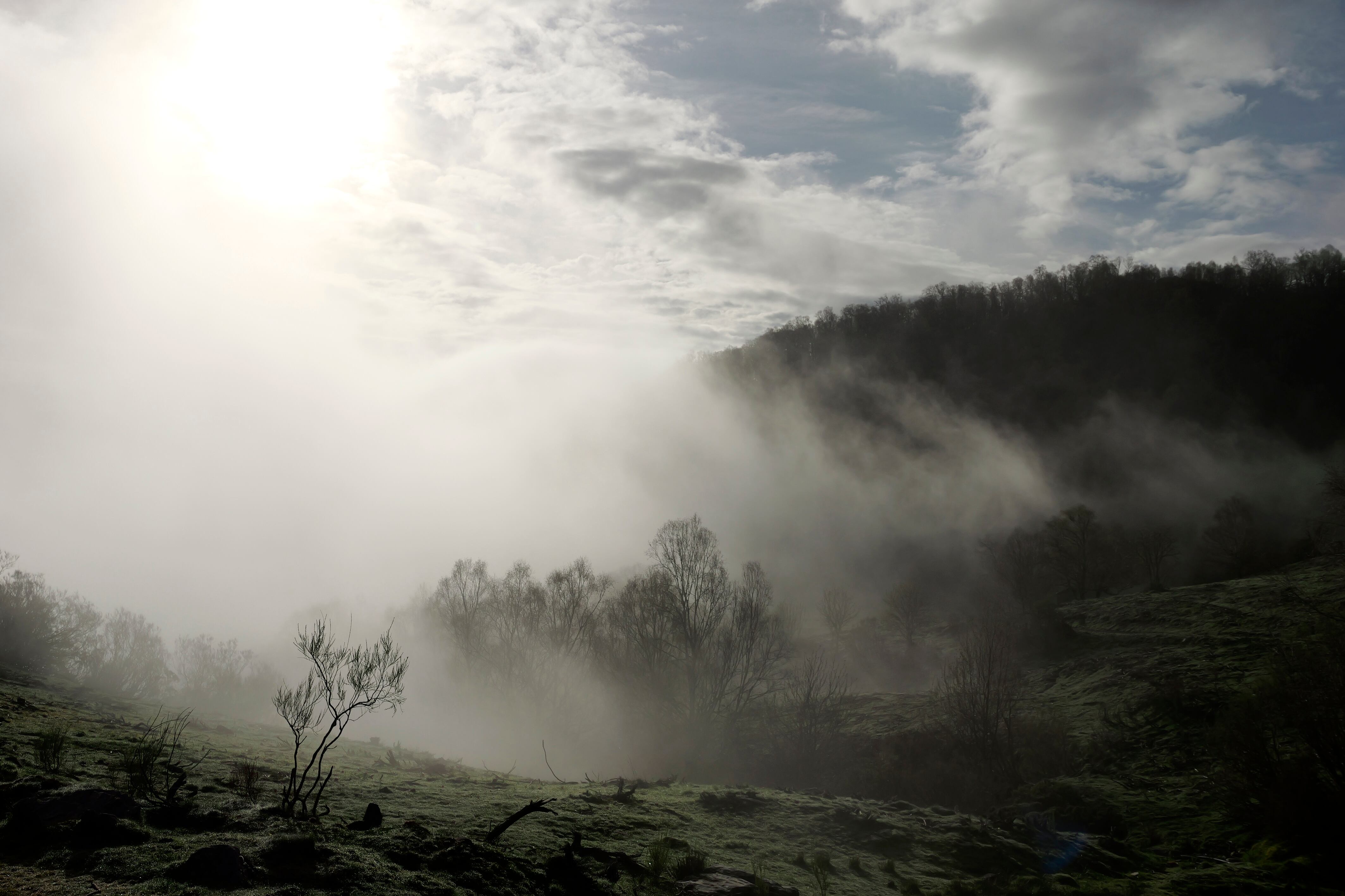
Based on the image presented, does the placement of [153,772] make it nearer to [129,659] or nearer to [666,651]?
[666,651]

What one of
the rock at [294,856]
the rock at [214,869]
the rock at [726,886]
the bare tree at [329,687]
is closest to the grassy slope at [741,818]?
the rock at [294,856]

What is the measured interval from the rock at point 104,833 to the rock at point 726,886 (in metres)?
12.3

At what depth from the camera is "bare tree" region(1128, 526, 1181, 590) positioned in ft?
246

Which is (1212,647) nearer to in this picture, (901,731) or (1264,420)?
(901,731)

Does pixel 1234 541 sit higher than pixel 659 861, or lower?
higher

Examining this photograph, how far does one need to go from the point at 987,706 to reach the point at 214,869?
38.4m

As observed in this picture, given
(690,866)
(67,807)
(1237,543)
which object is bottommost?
(690,866)

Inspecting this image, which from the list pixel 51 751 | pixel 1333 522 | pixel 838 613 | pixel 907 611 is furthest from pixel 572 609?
pixel 1333 522

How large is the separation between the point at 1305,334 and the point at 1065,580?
9136 cm

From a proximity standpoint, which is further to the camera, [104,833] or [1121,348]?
[1121,348]

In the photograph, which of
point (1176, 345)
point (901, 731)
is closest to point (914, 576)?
point (901, 731)

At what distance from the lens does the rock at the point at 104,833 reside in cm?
1370

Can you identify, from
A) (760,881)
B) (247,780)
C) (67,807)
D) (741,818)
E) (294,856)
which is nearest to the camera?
(67,807)

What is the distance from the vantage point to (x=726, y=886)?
61.8 feet
